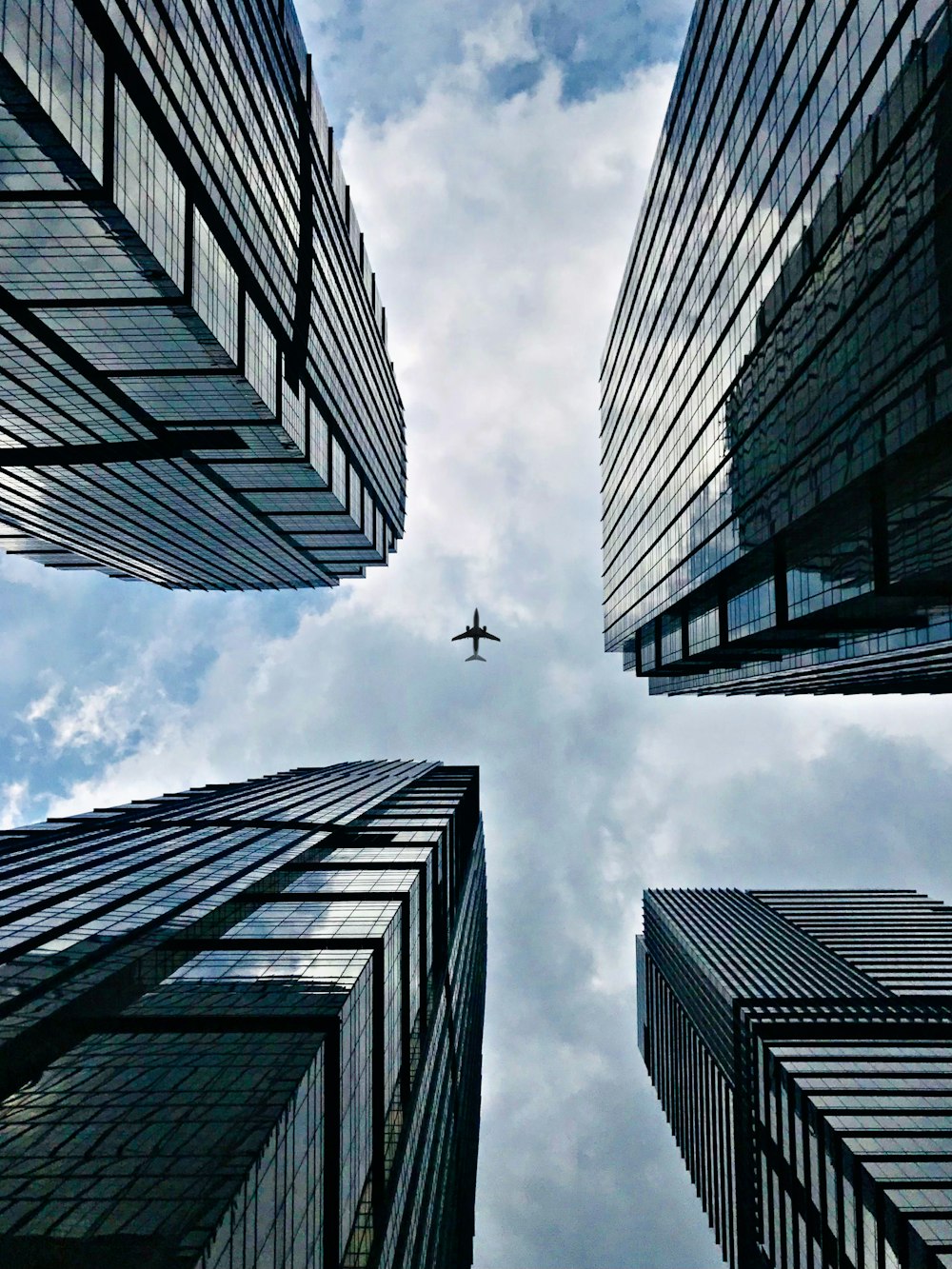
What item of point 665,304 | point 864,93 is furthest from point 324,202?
point 864,93

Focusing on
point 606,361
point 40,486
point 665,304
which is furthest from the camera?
point 606,361

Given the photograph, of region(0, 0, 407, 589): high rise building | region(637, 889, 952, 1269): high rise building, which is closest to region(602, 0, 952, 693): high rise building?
region(0, 0, 407, 589): high rise building

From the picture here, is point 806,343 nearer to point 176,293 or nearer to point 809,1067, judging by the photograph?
point 176,293

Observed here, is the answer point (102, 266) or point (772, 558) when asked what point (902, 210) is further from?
point (102, 266)

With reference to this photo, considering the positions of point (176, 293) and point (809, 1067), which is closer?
point (176, 293)

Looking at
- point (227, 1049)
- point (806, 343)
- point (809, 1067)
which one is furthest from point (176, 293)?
point (809, 1067)

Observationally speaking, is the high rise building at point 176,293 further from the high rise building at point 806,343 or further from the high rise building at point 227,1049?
the high rise building at point 227,1049
